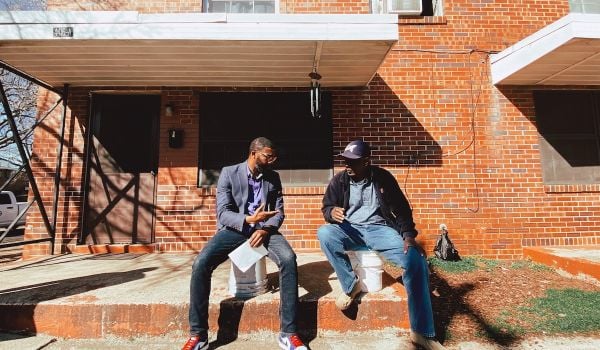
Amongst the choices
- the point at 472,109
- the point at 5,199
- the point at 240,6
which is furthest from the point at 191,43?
the point at 5,199

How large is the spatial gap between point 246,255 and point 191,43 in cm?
271

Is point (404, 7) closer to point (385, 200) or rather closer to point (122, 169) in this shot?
point (385, 200)

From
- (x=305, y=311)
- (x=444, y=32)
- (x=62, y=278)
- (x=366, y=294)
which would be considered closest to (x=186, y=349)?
(x=305, y=311)

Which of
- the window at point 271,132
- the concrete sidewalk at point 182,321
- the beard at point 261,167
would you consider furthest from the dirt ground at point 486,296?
the window at point 271,132

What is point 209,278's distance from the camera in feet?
9.32

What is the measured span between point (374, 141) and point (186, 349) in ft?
13.0

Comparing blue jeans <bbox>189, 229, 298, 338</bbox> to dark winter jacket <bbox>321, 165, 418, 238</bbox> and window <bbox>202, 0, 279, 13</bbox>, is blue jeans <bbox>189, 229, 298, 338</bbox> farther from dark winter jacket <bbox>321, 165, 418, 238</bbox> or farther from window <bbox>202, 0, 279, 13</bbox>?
window <bbox>202, 0, 279, 13</bbox>

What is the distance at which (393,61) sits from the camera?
554 centimetres

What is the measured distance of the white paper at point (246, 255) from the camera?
2922 mm

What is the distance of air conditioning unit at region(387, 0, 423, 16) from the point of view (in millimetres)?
5637

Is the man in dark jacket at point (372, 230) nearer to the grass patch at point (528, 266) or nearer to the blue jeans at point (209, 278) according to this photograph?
the blue jeans at point (209, 278)

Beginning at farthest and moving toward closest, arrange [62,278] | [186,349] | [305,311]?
[62,278] → [305,311] → [186,349]

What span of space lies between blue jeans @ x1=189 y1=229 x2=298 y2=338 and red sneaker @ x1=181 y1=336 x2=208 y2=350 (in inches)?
1.6

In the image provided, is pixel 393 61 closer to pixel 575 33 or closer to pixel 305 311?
pixel 575 33
